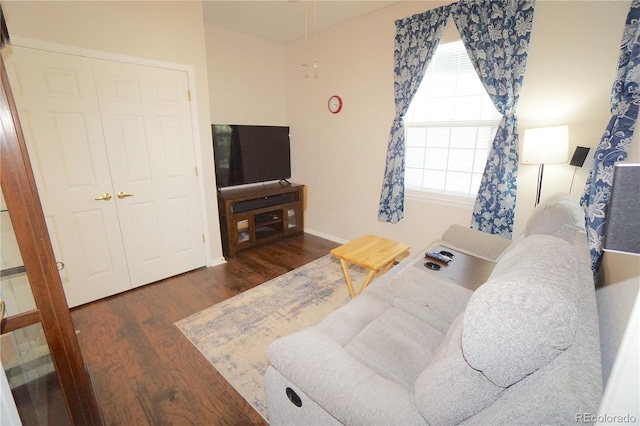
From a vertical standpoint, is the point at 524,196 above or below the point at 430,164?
below

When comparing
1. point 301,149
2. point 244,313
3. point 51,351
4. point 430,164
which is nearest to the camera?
point 51,351

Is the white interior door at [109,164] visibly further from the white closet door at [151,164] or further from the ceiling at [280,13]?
the ceiling at [280,13]

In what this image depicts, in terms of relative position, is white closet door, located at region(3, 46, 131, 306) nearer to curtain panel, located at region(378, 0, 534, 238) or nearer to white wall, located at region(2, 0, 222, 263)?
white wall, located at region(2, 0, 222, 263)

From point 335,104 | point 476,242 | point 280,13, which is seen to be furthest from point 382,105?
point 476,242

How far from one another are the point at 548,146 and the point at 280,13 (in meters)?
2.94

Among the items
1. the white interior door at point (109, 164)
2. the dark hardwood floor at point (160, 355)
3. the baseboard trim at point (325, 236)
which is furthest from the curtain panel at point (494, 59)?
the white interior door at point (109, 164)

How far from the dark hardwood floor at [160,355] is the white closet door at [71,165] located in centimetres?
32

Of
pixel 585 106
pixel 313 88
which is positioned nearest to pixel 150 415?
pixel 585 106

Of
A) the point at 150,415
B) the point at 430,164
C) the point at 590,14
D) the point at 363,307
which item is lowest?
the point at 150,415

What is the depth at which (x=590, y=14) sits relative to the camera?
77.9 inches

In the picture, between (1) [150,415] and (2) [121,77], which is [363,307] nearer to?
(1) [150,415]

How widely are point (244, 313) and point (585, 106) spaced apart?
3.13m

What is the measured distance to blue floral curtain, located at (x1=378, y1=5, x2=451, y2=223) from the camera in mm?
2637

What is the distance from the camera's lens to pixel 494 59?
2.35 metres
